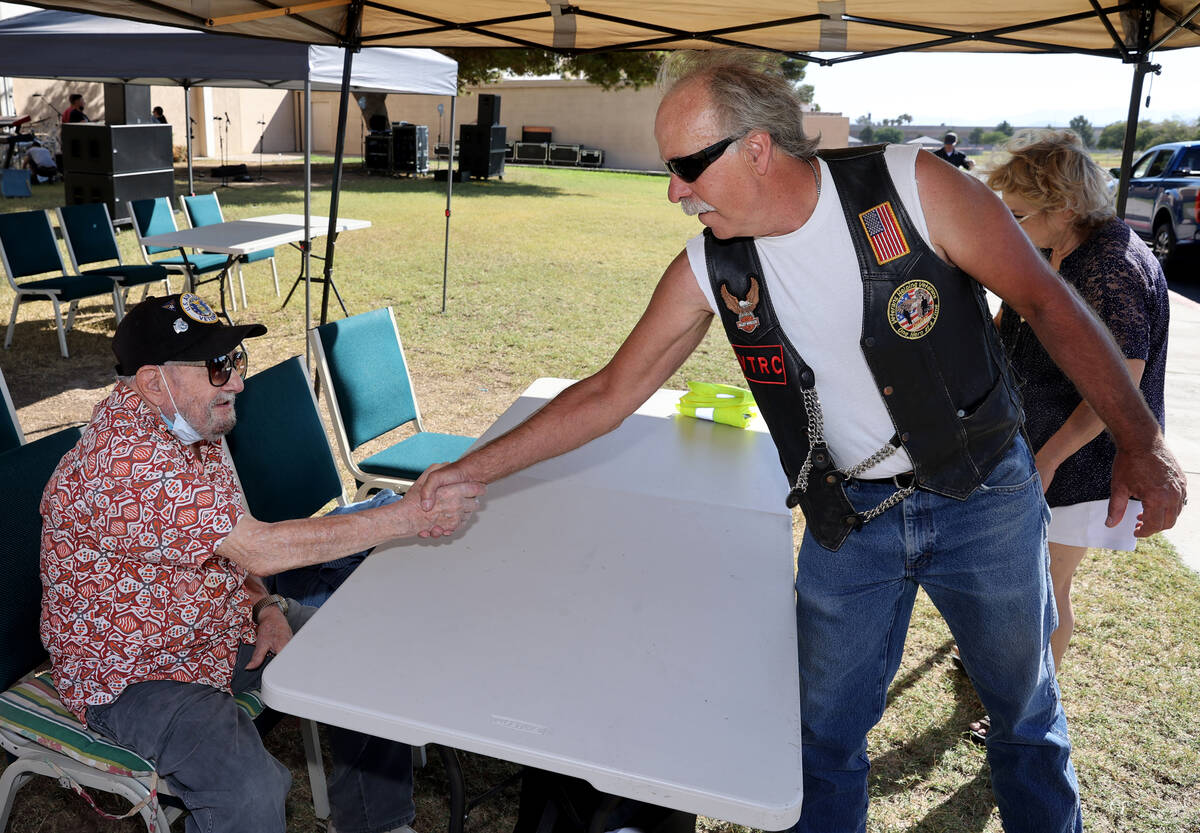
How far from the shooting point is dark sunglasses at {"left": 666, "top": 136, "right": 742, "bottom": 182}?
1695 millimetres

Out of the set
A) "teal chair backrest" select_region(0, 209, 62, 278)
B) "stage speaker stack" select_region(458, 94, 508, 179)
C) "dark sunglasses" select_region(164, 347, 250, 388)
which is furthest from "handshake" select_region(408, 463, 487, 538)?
"stage speaker stack" select_region(458, 94, 508, 179)

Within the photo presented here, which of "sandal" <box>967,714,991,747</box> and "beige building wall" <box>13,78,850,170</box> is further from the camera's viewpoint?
"beige building wall" <box>13,78,850,170</box>

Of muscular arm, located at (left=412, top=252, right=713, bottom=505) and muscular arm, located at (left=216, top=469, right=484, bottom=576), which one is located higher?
muscular arm, located at (left=412, top=252, right=713, bottom=505)

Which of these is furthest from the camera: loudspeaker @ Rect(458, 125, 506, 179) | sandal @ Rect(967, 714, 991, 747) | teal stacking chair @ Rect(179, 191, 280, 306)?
loudspeaker @ Rect(458, 125, 506, 179)

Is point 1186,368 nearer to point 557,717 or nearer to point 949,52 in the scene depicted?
point 949,52

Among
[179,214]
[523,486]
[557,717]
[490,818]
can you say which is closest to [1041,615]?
[557,717]

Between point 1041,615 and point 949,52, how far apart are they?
2.86 m

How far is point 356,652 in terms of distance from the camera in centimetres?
158

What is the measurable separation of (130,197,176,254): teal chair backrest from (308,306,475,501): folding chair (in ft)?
16.7

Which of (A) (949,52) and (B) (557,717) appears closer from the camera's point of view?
(B) (557,717)

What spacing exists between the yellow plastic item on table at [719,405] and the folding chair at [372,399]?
97 centimetres

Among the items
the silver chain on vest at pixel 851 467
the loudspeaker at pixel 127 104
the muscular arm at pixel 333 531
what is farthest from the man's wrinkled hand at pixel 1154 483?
the loudspeaker at pixel 127 104

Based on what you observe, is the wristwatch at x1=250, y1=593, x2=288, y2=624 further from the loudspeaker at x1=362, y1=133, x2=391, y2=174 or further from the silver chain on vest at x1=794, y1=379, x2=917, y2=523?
the loudspeaker at x1=362, y1=133, x2=391, y2=174

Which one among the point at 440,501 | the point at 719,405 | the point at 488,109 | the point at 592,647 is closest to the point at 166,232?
the point at 719,405
